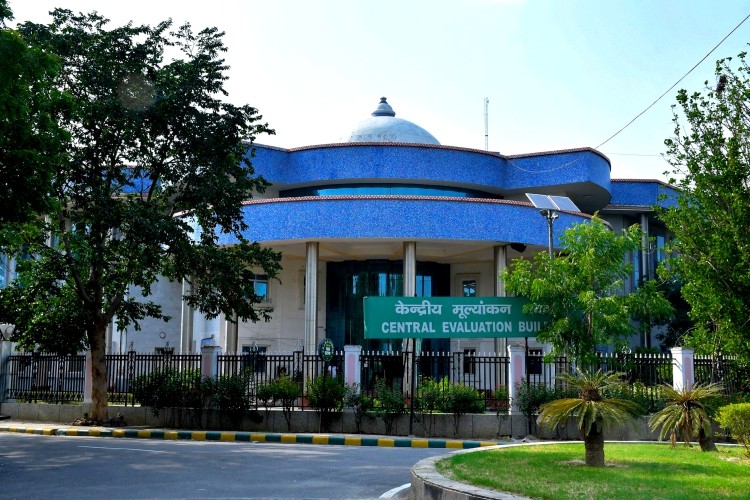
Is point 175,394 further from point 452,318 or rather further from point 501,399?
point 501,399

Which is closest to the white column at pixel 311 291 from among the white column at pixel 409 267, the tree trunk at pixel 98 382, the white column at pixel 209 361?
the white column at pixel 409 267

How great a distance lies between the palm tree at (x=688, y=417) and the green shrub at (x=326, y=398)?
9061 mm

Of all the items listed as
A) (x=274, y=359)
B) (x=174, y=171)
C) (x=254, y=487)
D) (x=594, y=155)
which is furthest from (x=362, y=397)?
(x=594, y=155)

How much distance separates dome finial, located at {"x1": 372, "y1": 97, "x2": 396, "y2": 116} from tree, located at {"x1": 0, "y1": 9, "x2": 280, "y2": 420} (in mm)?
20299

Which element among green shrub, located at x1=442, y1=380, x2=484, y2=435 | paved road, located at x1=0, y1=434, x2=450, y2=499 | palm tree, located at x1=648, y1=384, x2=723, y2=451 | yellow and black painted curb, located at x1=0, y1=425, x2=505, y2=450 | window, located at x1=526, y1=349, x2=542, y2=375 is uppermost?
window, located at x1=526, y1=349, x2=542, y2=375

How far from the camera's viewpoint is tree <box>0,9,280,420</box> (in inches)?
814

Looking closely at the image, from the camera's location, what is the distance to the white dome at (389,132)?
38.8 metres

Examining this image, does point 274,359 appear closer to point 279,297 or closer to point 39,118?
point 39,118

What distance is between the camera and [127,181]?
22203mm

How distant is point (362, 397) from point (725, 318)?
880 cm

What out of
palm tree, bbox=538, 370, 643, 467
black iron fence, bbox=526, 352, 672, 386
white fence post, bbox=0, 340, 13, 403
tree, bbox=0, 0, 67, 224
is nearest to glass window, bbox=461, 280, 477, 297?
black iron fence, bbox=526, 352, 672, 386

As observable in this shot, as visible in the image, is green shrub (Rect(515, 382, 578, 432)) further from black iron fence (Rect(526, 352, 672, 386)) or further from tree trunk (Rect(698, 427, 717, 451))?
tree trunk (Rect(698, 427, 717, 451))

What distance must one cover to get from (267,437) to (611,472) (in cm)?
1106

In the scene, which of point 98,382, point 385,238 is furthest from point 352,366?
point 385,238
